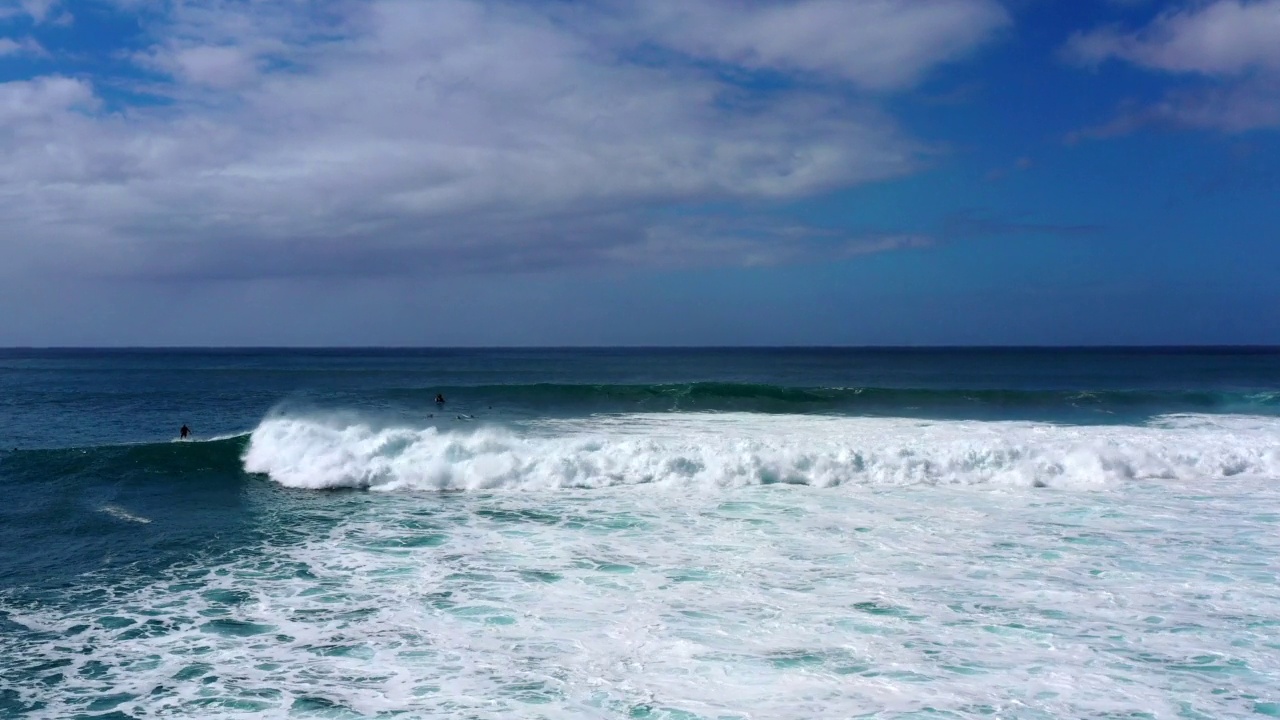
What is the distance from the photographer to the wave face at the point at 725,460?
17.5 m

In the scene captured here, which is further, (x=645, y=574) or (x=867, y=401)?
Result: (x=867, y=401)

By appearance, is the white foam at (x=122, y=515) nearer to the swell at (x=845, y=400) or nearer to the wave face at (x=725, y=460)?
the wave face at (x=725, y=460)

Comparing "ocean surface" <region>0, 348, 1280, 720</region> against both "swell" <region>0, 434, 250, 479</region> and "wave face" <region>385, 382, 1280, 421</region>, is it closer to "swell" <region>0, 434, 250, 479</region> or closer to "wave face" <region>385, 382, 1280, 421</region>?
"swell" <region>0, 434, 250, 479</region>

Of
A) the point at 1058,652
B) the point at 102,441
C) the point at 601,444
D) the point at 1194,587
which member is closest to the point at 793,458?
the point at 601,444

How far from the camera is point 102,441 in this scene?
979 inches

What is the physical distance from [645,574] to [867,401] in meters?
26.4

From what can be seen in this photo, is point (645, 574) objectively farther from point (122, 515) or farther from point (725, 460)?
point (122, 515)

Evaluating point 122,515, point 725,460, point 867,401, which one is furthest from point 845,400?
point 122,515

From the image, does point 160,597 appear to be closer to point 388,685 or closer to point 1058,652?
point 388,685

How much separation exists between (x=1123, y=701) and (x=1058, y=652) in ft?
3.45

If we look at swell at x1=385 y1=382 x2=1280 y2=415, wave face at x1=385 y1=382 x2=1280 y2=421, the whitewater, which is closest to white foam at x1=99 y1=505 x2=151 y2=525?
the whitewater

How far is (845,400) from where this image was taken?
115ft

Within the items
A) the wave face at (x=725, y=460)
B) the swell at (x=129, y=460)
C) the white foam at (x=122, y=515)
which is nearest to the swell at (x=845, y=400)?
the wave face at (x=725, y=460)

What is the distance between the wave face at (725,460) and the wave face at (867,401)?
35.8ft
